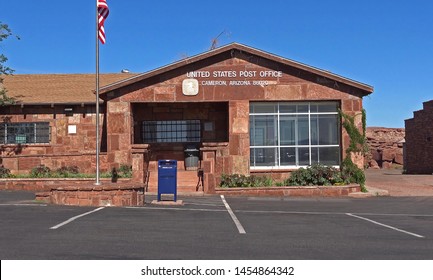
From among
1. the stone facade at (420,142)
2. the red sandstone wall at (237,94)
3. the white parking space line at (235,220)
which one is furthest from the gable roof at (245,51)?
the stone facade at (420,142)

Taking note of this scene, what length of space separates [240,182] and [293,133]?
10.7 ft

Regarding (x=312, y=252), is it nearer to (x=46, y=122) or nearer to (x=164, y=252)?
(x=164, y=252)

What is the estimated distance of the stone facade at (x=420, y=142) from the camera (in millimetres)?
34812

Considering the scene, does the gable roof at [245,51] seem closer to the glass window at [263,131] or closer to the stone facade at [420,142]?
the glass window at [263,131]

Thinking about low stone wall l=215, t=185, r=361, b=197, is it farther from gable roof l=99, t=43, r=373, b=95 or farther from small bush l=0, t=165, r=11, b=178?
small bush l=0, t=165, r=11, b=178

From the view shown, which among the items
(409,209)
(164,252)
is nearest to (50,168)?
(409,209)

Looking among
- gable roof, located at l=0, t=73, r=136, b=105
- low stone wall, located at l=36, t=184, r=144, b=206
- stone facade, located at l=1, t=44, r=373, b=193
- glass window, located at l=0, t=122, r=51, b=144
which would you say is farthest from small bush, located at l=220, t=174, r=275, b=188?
glass window, located at l=0, t=122, r=51, b=144

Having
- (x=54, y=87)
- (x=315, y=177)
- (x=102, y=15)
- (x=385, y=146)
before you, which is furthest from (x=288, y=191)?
(x=385, y=146)

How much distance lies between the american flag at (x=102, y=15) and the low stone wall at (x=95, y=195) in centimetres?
487

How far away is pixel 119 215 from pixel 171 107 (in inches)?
445

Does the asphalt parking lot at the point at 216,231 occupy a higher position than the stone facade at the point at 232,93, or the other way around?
the stone facade at the point at 232,93

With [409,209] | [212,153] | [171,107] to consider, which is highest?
[171,107]

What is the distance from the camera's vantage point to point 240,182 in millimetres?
20000

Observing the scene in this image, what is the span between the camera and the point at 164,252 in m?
7.88
